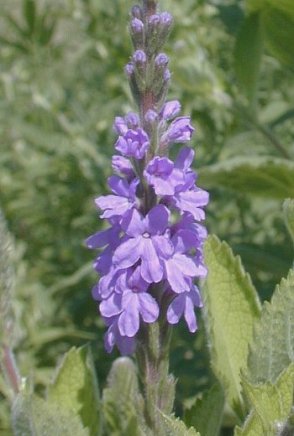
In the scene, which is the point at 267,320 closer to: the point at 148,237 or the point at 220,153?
the point at 148,237

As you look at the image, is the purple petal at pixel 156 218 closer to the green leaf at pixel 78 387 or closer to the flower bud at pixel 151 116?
the flower bud at pixel 151 116

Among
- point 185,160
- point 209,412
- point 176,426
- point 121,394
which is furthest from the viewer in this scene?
point 121,394

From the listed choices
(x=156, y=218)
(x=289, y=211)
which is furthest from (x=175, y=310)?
(x=289, y=211)

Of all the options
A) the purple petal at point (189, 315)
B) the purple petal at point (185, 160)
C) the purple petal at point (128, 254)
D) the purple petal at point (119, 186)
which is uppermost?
the purple petal at point (185, 160)

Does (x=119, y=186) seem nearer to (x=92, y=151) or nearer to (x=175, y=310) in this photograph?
(x=175, y=310)

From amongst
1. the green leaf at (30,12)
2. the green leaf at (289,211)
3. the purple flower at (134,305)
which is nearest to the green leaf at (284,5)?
the green leaf at (289,211)

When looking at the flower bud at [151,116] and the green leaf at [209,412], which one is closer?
the flower bud at [151,116]
